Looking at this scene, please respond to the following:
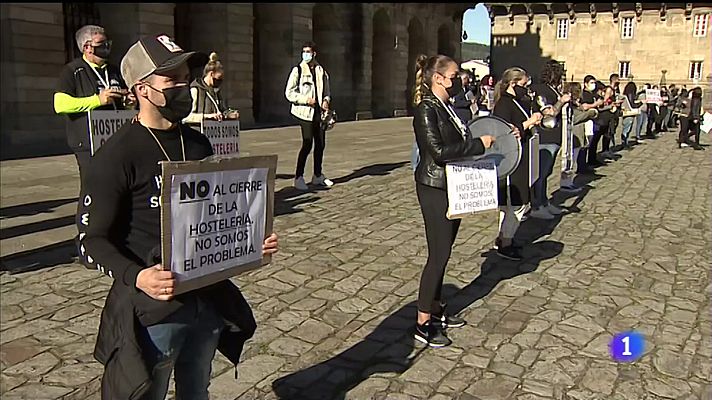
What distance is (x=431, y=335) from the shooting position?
4.89 metres

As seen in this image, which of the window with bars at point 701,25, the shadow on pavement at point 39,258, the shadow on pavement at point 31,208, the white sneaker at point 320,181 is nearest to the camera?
the shadow on pavement at point 39,258

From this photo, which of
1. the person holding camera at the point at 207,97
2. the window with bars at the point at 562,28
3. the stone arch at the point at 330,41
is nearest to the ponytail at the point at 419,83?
the person holding camera at the point at 207,97

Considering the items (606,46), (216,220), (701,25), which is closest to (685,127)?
(216,220)

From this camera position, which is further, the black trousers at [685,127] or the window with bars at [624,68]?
the window with bars at [624,68]

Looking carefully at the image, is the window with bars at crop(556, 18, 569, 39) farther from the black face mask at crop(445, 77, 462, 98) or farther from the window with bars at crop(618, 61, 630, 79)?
the black face mask at crop(445, 77, 462, 98)

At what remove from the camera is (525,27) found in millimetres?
66875

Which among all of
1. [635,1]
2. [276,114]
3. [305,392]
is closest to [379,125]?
[276,114]

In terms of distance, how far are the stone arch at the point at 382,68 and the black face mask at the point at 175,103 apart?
3423 centimetres

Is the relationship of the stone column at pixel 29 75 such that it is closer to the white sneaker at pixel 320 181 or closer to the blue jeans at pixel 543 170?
the white sneaker at pixel 320 181

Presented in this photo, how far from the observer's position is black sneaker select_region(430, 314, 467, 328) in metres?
5.07

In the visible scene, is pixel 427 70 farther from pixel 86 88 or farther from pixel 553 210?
pixel 553 210

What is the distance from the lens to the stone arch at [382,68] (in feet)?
120

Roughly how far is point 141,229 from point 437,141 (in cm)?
254

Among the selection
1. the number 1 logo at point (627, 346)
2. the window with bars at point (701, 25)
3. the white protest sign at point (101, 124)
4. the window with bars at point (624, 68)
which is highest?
the window with bars at point (701, 25)
